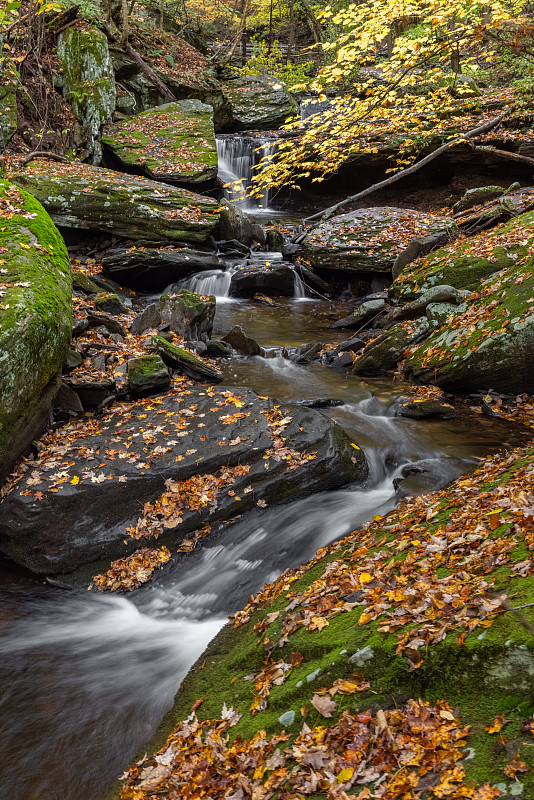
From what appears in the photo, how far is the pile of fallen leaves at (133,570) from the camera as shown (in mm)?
5438

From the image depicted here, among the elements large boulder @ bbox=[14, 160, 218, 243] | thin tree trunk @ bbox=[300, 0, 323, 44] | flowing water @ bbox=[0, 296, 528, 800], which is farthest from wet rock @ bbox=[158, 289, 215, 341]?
thin tree trunk @ bbox=[300, 0, 323, 44]

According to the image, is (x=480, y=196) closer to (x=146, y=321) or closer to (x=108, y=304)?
(x=146, y=321)

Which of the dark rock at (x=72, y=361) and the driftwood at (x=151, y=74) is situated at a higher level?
the driftwood at (x=151, y=74)

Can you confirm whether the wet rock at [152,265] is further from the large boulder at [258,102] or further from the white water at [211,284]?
the large boulder at [258,102]

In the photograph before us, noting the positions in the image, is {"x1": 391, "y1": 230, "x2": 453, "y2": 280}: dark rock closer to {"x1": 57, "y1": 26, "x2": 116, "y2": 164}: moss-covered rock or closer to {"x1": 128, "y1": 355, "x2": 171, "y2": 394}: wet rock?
{"x1": 128, "y1": 355, "x2": 171, "y2": 394}: wet rock

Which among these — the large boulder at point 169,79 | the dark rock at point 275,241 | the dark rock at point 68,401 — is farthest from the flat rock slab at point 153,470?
the large boulder at point 169,79

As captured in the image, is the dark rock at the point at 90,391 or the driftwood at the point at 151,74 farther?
the driftwood at the point at 151,74

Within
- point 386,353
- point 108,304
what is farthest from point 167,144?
point 386,353

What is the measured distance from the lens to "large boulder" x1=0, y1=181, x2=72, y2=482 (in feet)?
18.7

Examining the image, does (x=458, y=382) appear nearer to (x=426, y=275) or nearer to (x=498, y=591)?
(x=426, y=275)

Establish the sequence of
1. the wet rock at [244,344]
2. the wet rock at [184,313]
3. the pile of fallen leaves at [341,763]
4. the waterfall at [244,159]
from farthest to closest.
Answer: the waterfall at [244,159] < the wet rock at [244,344] < the wet rock at [184,313] < the pile of fallen leaves at [341,763]

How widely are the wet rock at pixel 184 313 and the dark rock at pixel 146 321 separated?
0.11m

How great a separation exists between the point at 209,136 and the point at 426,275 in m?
12.4

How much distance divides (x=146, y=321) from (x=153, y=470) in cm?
516
